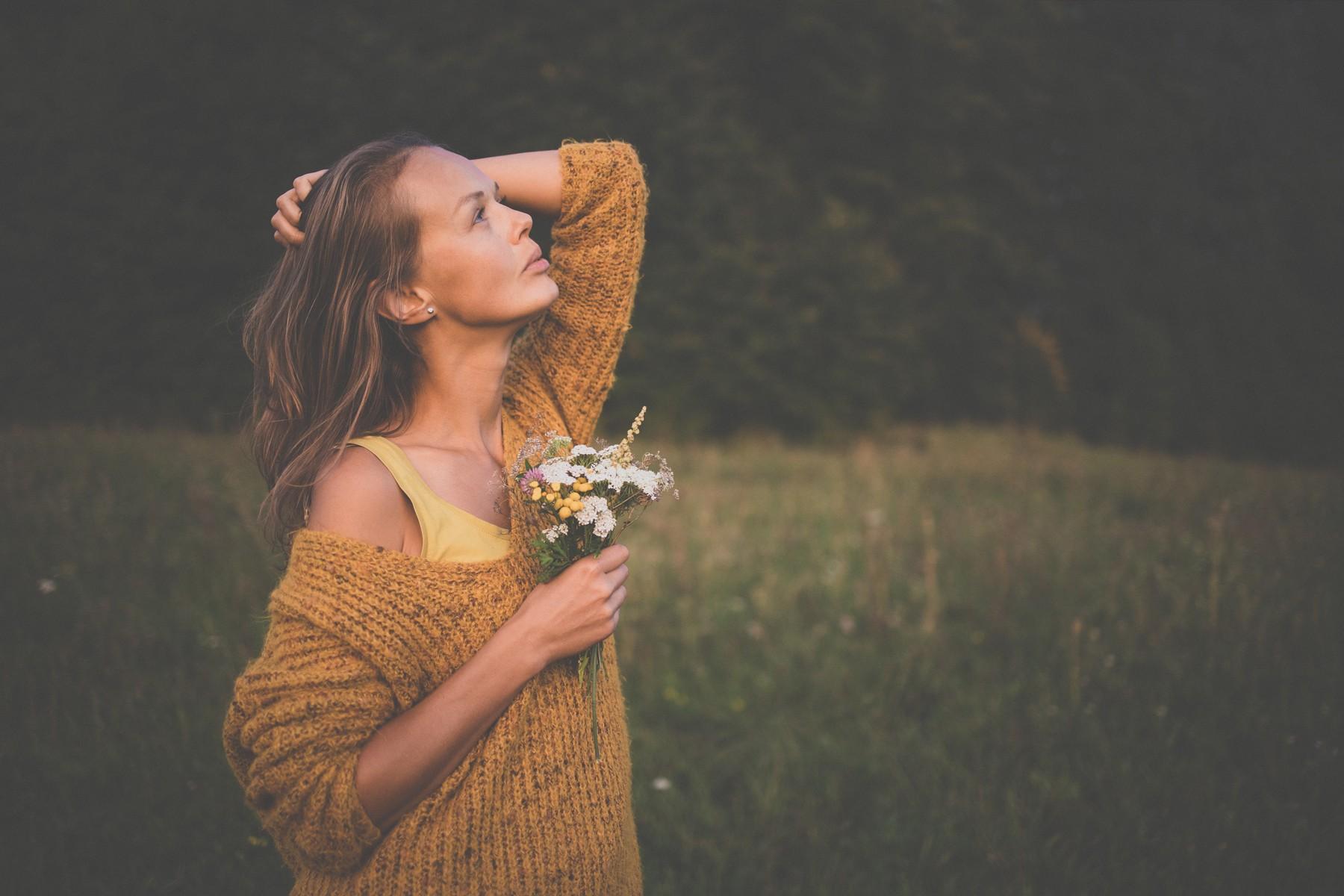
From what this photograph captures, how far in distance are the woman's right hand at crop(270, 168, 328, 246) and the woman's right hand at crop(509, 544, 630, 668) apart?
861 millimetres

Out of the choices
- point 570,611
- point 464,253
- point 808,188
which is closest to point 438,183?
point 464,253

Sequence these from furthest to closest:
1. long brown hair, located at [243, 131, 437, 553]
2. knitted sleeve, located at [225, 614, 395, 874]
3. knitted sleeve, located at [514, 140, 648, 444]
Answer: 1. knitted sleeve, located at [514, 140, 648, 444]
2. long brown hair, located at [243, 131, 437, 553]
3. knitted sleeve, located at [225, 614, 395, 874]

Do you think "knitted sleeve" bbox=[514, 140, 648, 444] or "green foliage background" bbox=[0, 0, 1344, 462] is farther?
"green foliage background" bbox=[0, 0, 1344, 462]

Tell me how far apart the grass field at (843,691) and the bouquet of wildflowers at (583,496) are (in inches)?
71.2

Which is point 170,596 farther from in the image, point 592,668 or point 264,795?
point 592,668

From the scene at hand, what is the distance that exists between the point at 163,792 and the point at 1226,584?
4.35 m

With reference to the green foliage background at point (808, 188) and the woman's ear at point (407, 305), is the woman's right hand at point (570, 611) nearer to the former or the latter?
the woman's ear at point (407, 305)

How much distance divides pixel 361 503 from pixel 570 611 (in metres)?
0.40

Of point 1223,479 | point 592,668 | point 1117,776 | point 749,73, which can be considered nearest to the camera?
point 592,668

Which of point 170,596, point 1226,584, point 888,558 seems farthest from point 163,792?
point 1226,584

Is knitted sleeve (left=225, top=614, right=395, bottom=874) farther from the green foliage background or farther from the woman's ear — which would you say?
the green foliage background

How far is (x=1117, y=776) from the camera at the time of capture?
3.11 meters

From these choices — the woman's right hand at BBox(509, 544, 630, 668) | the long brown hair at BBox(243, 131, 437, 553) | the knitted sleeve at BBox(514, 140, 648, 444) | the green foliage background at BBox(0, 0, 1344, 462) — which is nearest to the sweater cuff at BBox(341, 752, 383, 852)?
the woman's right hand at BBox(509, 544, 630, 668)

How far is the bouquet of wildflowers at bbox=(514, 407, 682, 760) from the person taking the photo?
1406 mm
